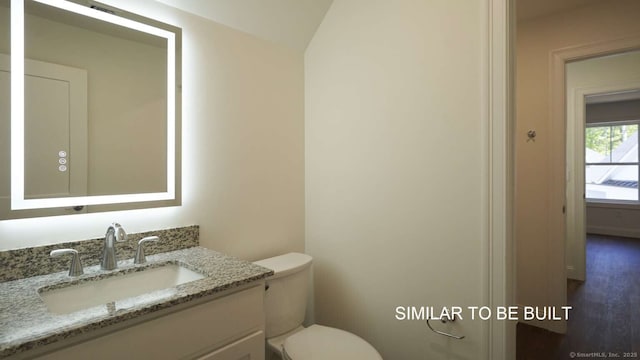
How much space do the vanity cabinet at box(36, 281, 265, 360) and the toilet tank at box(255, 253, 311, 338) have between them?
0.40m

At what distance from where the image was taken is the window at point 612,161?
17.5ft

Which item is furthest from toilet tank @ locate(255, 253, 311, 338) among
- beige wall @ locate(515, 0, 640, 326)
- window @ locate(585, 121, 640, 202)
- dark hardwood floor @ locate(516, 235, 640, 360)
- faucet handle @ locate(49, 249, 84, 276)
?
window @ locate(585, 121, 640, 202)

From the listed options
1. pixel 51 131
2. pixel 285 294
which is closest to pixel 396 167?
pixel 285 294

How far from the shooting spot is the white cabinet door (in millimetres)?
1014

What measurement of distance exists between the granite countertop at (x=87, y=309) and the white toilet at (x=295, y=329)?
393 millimetres

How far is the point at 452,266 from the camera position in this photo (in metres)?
1.46

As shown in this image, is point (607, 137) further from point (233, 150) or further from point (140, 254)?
point (140, 254)

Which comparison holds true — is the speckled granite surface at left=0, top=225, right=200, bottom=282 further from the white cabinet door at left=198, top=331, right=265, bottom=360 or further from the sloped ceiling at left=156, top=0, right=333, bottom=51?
the sloped ceiling at left=156, top=0, right=333, bottom=51

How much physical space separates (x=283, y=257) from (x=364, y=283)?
0.49m

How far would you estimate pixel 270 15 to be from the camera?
69.1 inches

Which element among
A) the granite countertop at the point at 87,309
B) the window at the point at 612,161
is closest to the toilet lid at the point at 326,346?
the granite countertop at the point at 87,309

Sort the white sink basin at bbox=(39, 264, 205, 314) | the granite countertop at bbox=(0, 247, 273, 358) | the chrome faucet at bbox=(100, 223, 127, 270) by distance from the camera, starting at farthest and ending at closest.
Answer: the chrome faucet at bbox=(100, 223, 127, 270) → the white sink basin at bbox=(39, 264, 205, 314) → the granite countertop at bbox=(0, 247, 273, 358)

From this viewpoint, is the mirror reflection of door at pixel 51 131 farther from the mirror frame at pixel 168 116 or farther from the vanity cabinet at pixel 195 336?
the vanity cabinet at pixel 195 336

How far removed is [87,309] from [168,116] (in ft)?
2.86
